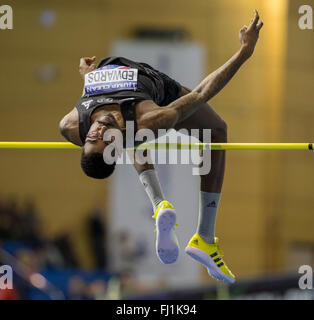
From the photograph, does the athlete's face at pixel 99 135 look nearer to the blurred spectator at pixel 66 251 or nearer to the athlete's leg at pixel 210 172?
the athlete's leg at pixel 210 172

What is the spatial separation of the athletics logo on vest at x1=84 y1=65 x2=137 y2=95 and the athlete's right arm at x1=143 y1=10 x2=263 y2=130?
0.38 m

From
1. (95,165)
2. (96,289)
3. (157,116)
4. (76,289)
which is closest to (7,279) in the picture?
(76,289)

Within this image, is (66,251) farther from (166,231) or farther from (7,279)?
(166,231)

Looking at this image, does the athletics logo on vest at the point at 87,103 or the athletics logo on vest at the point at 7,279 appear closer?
the athletics logo on vest at the point at 87,103

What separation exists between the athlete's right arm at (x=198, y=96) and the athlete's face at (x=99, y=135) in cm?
25

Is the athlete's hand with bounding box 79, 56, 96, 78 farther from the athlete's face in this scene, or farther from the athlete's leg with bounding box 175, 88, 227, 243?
the athlete's face

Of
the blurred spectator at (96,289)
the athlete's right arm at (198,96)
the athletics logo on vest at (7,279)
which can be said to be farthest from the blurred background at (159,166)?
the athlete's right arm at (198,96)

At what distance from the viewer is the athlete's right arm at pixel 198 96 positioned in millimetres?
5402

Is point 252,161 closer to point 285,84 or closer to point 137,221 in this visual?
point 285,84

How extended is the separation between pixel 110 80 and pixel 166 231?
3.97 feet

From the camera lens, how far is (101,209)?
13555mm

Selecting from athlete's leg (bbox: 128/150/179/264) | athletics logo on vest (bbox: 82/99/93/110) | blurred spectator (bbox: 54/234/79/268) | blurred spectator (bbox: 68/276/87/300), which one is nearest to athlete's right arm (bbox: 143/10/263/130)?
athletics logo on vest (bbox: 82/99/93/110)

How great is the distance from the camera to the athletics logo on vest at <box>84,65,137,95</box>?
572 cm
